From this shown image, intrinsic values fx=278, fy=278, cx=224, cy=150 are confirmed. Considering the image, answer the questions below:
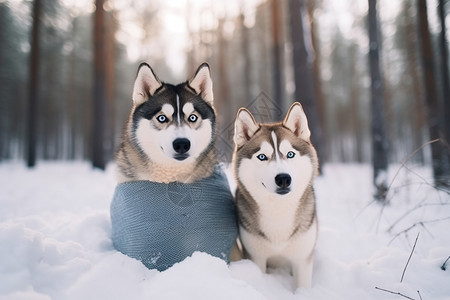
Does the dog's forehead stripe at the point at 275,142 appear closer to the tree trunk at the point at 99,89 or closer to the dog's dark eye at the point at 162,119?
the dog's dark eye at the point at 162,119

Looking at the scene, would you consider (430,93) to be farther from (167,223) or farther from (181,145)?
(167,223)

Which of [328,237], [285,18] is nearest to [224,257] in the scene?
[328,237]

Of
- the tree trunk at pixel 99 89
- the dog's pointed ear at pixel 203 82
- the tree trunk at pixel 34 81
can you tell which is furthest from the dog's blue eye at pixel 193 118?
the tree trunk at pixel 34 81

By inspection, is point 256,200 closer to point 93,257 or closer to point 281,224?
point 281,224

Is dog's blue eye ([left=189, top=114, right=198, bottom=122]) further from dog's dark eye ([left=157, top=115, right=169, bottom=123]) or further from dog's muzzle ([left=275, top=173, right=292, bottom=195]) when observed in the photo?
dog's muzzle ([left=275, top=173, right=292, bottom=195])

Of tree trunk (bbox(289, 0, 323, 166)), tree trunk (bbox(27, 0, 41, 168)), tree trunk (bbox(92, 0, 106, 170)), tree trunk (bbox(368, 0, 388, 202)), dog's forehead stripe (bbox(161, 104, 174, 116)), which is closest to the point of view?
dog's forehead stripe (bbox(161, 104, 174, 116))

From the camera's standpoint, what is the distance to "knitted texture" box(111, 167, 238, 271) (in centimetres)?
221

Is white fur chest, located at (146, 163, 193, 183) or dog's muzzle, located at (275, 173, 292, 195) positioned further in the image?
white fur chest, located at (146, 163, 193, 183)

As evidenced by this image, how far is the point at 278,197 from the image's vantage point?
2.42 m

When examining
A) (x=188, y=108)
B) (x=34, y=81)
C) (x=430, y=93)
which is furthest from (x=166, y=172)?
(x=34, y=81)

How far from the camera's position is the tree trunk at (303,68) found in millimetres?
7141

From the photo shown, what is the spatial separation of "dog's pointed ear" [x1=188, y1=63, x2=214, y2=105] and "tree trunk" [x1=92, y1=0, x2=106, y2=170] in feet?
26.8

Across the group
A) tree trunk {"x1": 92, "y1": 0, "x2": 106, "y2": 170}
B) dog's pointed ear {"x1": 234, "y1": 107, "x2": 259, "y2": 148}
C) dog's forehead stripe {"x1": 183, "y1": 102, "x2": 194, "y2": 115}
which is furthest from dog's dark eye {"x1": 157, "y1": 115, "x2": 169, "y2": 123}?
tree trunk {"x1": 92, "y1": 0, "x2": 106, "y2": 170}

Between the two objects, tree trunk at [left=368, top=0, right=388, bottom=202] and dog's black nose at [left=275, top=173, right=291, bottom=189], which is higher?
tree trunk at [left=368, top=0, right=388, bottom=202]
